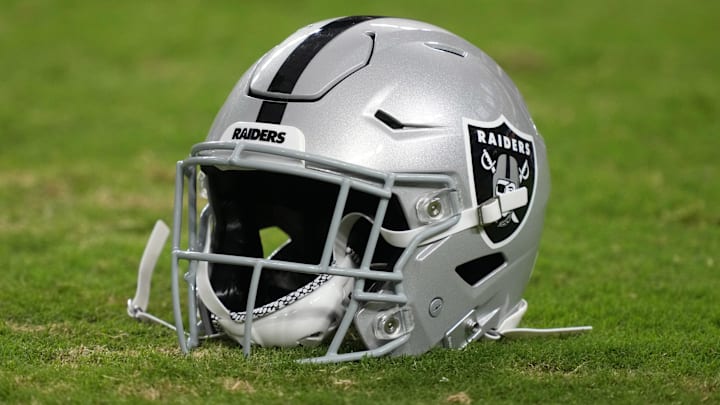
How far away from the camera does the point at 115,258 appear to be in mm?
5516

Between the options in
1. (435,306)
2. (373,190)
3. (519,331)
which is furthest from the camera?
(519,331)

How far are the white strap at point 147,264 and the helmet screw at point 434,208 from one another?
1178mm

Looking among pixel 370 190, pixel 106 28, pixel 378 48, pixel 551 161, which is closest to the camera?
pixel 370 190

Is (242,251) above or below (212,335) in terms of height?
→ above

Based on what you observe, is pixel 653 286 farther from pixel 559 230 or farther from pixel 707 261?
pixel 559 230

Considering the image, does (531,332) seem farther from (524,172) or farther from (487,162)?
(487,162)

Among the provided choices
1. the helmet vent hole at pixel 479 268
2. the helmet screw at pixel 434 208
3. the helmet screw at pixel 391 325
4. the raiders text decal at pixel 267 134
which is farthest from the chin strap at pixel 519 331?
the raiders text decal at pixel 267 134

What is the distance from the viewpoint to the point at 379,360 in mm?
3363

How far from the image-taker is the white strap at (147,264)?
403 centimetres

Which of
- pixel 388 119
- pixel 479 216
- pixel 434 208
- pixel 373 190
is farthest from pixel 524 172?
pixel 373 190

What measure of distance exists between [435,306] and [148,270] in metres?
1.25

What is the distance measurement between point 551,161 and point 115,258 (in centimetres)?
392

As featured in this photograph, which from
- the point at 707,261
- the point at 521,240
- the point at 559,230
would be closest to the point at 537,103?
the point at 559,230

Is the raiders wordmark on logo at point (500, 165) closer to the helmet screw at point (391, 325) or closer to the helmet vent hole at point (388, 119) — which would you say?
the helmet vent hole at point (388, 119)
